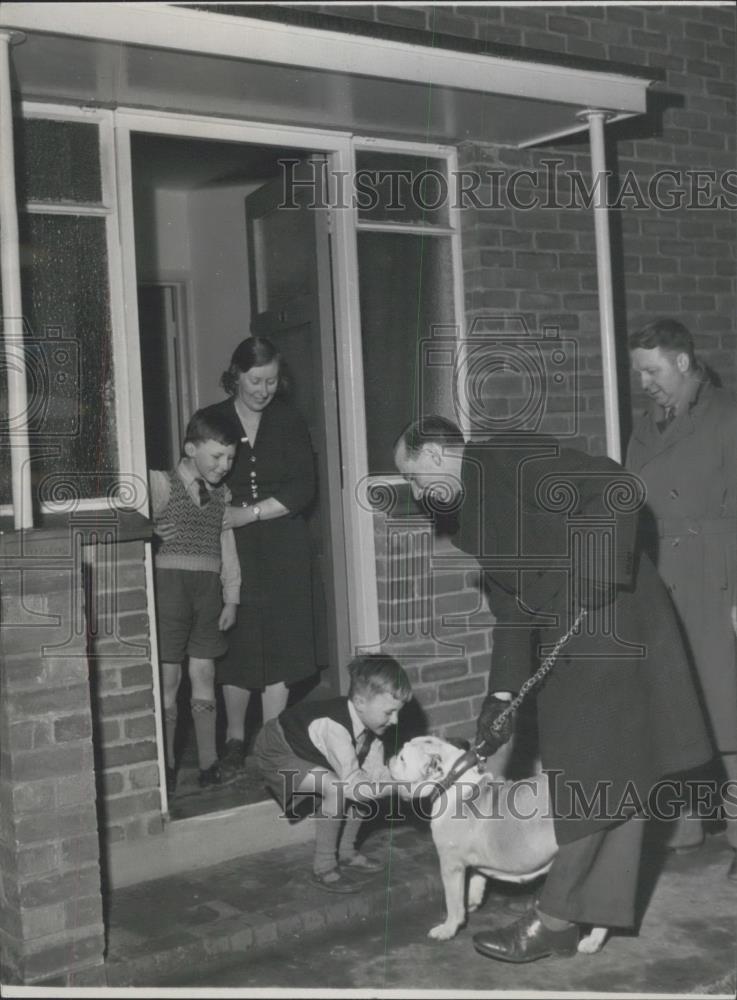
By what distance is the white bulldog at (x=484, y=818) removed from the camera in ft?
13.2

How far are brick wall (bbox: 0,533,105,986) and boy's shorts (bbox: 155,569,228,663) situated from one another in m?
1.31

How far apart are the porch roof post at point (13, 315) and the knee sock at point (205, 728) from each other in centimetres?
162

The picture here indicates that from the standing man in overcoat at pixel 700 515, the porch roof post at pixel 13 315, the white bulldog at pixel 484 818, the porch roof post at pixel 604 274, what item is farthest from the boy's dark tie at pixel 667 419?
the porch roof post at pixel 13 315

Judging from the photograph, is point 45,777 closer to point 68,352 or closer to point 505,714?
point 505,714

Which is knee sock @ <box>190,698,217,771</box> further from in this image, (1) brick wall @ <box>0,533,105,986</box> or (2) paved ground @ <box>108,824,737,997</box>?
(1) brick wall @ <box>0,533,105,986</box>

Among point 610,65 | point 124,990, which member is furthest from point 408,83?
point 124,990

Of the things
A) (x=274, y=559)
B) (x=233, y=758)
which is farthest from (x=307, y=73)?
(x=233, y=758)

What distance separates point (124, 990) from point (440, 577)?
243 cm

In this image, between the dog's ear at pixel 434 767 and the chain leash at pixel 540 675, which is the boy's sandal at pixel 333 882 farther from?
the chain leash at pixel 540 675

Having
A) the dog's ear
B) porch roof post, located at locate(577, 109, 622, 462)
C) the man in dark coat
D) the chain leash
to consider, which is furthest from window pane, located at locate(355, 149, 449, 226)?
the dog's ear

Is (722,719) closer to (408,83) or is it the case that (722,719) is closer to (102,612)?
(102,612)

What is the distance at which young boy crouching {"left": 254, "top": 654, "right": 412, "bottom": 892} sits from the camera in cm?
437

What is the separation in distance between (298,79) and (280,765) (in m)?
2.74

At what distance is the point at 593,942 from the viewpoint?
4074 millimetres
